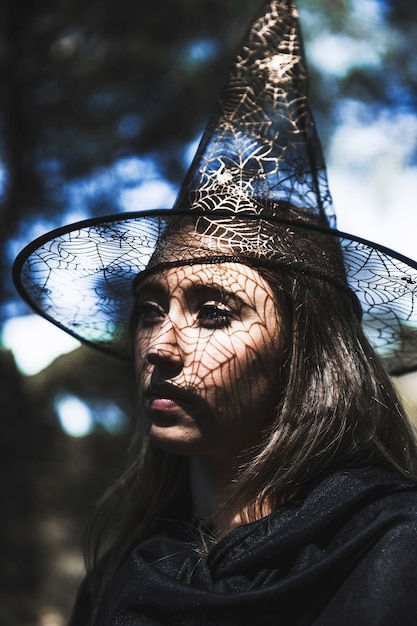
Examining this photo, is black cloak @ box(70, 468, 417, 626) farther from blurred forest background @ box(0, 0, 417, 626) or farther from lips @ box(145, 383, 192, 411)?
blurred forest background @ box(0, 0, 417, 626)

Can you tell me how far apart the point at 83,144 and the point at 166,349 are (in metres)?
2.02

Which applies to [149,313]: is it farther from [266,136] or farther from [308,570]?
[308,570]

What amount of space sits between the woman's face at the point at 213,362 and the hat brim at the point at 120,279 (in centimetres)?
14

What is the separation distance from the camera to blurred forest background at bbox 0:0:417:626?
3.05 meters

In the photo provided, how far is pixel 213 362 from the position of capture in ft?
4.57

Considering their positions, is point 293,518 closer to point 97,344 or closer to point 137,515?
point 137,515

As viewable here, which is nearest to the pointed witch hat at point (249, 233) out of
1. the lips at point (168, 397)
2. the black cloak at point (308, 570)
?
the lips at point (168, 397)

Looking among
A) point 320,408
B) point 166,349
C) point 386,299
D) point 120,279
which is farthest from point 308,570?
point 120,279

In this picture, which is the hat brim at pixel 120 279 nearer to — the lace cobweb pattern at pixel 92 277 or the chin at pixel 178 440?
the lace cobweb pattern at pixel 92 277

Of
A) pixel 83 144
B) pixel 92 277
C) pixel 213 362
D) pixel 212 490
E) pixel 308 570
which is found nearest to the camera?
pixel 308 570

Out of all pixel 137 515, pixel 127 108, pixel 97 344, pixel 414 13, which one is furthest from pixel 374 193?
pixel 137 515

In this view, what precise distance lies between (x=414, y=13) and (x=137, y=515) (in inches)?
91.2

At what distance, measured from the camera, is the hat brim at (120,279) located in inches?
55.1

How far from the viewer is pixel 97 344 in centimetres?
187
